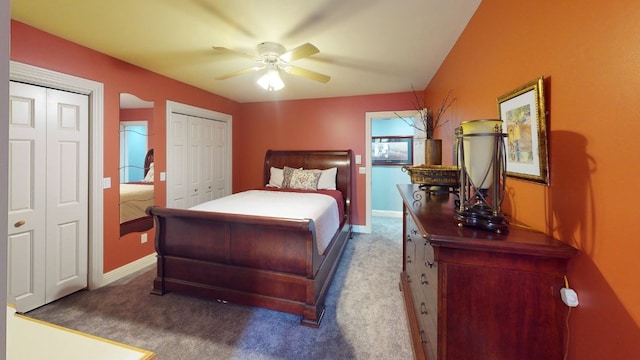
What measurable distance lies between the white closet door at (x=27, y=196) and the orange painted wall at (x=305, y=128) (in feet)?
9.45

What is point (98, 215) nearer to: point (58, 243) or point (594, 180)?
point (58, 243)

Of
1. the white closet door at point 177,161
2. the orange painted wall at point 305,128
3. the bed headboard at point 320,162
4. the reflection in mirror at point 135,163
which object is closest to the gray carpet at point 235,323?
the reflection in mirror at point 135,163

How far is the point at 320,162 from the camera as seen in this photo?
176 inches

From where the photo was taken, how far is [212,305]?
2287mm

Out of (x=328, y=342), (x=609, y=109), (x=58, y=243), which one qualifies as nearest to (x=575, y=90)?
(x=609, y=109)

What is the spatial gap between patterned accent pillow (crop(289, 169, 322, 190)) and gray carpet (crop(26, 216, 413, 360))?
5.53 feet

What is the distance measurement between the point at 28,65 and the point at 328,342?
3254 mm

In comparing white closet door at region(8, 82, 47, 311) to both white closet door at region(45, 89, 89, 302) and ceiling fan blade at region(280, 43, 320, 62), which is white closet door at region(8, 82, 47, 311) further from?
ceiling fan blade at region(280, 43, 320, 62)

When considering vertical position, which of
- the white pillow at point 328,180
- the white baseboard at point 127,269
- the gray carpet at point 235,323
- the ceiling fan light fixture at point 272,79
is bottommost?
the gray carpet at point 235,323

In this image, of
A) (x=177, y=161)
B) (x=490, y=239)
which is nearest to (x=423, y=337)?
(x=490, y=239)

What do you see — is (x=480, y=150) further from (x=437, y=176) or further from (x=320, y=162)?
(x=320, y=162)

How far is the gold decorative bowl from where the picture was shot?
1.68 metres

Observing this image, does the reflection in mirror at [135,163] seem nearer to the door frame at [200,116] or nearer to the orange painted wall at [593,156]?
the door frame at [200,116]

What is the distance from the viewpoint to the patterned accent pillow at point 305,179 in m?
4.10
